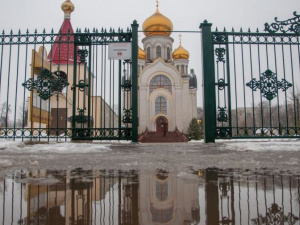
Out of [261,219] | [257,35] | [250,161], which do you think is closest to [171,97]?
[257,35]

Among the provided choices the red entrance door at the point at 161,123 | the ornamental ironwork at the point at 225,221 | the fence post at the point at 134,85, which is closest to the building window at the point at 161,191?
the ornamental ironwork at the point at 225,221

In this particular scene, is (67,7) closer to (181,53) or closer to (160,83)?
(160,83)

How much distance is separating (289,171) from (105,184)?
6.13 ft

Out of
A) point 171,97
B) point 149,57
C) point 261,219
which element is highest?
point 149,57

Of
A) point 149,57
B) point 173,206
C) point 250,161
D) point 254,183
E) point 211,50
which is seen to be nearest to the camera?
point 173,206

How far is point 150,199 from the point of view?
1762 mm

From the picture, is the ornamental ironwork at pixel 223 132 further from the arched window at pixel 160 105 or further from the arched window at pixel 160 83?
the arched window at pixel 160 83

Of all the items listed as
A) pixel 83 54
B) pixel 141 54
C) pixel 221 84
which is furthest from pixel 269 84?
pixel 141 54

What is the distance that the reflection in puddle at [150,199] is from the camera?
1.40m

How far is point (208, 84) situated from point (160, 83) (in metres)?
27.5

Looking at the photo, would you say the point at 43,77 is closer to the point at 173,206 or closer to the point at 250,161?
the point at 250,161

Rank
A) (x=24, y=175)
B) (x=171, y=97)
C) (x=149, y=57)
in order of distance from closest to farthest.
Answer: (x=24, y=175) → (x=171, y=97) → (x=149, y=57)

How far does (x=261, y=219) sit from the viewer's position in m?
1.38

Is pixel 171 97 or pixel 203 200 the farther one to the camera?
pixel 171 97
